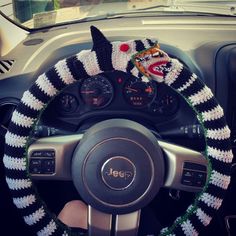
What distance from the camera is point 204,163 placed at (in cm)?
148

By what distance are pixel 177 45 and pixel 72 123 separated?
0.51 m

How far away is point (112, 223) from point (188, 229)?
225 millimetres

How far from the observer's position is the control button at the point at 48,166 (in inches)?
58.1

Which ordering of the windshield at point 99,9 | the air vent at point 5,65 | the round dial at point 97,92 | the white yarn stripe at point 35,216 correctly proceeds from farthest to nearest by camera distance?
the windshield at point 99,9
the air vent at point 5,65
the round dial at point 97,92
the white yarn stripe at point 35,216

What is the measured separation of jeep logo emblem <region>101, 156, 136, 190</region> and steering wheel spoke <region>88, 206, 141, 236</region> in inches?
5.1

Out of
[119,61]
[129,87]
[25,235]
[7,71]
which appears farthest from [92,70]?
[25,235]

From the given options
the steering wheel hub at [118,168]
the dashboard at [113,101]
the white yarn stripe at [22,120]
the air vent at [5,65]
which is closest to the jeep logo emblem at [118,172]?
the steering wheel hub at [118,168]

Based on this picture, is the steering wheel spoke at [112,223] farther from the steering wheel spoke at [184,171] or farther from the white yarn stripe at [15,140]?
the white yarn stripe at [15,140]

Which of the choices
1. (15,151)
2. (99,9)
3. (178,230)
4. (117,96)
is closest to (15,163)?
(15,151)

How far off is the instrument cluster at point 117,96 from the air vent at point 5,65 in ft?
0.83

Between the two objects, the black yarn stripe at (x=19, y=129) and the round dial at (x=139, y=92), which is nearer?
the black yarn stripe at (x=19, y=129)

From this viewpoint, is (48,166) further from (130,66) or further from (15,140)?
(130,66)

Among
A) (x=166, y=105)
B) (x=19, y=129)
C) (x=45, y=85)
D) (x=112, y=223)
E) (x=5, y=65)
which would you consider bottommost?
(x=112, y=223)

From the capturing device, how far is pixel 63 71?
1.33 meters
